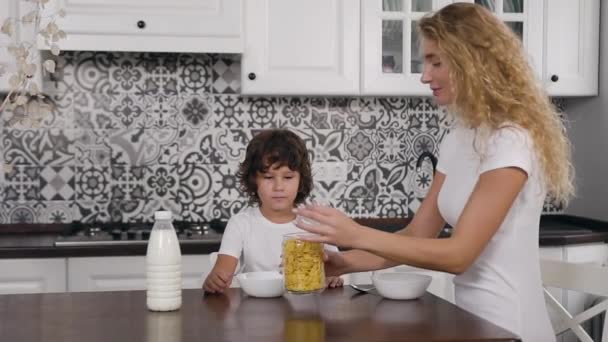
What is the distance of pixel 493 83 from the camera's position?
1.88 meters

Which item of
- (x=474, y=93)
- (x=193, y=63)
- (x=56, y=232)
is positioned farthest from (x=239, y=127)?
(x=474, y=93)

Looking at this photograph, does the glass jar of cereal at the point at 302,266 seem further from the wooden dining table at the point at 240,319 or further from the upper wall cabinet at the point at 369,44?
the upper wall cabinet at the point at 369,44

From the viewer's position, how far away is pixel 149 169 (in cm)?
351

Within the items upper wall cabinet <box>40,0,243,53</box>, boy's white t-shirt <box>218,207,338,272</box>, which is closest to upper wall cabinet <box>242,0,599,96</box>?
upper wall cabinet <box>40,0,243,53</box>

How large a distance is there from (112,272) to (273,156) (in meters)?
0.94

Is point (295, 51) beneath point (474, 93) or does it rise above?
above

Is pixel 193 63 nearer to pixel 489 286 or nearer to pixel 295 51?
pixel 295 51

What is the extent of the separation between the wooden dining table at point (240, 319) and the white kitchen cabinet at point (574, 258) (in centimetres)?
136

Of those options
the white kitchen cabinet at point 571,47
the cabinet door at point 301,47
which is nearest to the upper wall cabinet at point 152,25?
the cabinet door at point 301,47

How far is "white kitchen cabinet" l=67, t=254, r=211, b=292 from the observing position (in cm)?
294

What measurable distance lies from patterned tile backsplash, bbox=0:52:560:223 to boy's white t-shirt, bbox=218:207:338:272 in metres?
1.22

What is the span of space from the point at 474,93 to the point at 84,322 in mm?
937

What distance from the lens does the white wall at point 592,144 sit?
351 cm

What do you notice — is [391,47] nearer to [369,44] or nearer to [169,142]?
[369,44]
